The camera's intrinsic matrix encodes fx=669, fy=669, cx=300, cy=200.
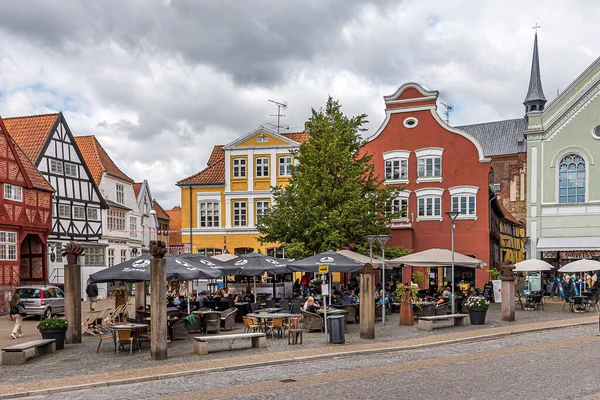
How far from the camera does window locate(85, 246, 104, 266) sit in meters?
45.4

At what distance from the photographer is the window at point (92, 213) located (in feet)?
147

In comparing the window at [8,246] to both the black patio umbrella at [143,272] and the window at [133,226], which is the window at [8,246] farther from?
the window at [133,226]

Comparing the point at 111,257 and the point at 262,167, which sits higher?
the point at 262,167

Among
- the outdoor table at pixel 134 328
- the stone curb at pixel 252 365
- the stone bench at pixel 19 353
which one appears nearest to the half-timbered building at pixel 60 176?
the stone bench at pixel 19 353

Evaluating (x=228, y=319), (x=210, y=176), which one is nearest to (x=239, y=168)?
(x=210, y=176)

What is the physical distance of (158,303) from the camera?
1528 cm

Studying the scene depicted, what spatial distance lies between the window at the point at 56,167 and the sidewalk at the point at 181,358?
23.8 metres

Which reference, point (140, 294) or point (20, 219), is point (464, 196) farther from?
point (20, 219)

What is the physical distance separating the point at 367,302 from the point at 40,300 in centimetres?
1616

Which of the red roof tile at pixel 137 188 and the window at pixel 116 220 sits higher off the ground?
the red roof tile at pixel 137 188

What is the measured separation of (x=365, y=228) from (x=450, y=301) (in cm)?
766

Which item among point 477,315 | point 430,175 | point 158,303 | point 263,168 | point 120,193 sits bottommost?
point 477,315

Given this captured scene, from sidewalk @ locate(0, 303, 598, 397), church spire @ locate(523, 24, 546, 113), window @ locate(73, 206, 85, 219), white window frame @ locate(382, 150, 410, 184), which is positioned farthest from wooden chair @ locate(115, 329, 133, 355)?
church spire @ locate(523, 24, 546, 113)

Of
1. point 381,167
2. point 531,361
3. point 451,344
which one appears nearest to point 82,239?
point 381,167
